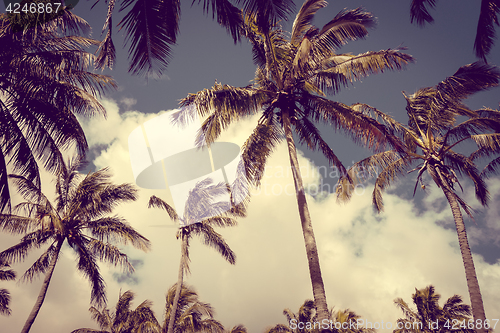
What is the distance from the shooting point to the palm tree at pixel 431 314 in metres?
22.0

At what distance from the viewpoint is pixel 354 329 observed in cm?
2177

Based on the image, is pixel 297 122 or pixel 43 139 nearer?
pixel 43 139

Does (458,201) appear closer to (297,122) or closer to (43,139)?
(297,122)

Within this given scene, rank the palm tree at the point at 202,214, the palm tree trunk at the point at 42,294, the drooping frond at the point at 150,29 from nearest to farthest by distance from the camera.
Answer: the drooping frond at the point at 150,29, the palm tree trunk at the point at 42,294, the palm tree at the point at 202,214

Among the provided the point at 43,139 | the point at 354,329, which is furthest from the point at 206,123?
the point at 354,329

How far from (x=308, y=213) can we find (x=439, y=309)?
2239 cm

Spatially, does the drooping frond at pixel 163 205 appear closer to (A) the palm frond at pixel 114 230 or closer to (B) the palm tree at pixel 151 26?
(A) the palm frond at pixel 114 230

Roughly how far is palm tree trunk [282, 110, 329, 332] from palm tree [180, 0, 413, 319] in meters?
0.03

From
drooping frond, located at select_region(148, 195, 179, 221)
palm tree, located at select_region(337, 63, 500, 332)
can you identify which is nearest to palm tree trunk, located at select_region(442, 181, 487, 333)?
palm tree, located at select_region(337, 63, 500, 332)

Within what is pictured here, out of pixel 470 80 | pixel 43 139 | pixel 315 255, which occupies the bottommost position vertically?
pixel 315 255

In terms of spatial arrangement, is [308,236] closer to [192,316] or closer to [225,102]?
[225,102]

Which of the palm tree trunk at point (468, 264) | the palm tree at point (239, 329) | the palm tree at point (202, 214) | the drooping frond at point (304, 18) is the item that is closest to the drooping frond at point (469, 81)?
the palm tree trunk at point (468, 264)

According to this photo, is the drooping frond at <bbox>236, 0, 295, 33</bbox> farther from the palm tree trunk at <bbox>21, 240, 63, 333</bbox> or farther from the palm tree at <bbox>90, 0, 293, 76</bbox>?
the palm tree trunk at <bbox>21, 240, 63, 333</bbox>

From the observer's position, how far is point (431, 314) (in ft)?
75.6
